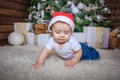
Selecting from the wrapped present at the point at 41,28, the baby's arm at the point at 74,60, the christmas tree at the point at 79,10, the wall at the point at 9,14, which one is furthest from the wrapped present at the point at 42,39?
the baby's arm at the point at 74,60

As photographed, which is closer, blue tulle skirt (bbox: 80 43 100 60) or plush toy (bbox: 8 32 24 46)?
blue tulle skirt (bbox: 80 43 100 60)

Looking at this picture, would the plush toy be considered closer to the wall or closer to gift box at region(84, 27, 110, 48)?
the wall

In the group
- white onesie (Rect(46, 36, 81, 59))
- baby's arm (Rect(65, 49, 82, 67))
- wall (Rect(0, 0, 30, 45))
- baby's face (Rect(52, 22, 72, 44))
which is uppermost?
wall (Rect(0, 0, 30, 45))

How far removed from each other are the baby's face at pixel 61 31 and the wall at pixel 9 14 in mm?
1533

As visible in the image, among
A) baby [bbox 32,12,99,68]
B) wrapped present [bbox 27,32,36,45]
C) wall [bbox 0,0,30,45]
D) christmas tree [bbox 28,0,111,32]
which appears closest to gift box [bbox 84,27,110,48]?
christmas tree [bbox 28,0,111,32]

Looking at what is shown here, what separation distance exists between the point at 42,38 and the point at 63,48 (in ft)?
3.94

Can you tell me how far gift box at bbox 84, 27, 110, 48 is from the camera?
8.34ft

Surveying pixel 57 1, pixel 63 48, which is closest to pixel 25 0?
pixel 57 1

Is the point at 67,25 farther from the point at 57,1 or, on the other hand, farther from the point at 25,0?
the point at 25,0

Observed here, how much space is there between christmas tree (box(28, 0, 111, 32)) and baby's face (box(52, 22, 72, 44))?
118 cm

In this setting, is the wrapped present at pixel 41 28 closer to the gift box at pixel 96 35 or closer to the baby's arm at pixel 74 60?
the gift box at pixel 96 35

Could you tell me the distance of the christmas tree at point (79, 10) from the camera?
2.61 metres

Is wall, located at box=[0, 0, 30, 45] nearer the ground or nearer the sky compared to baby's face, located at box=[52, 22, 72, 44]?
nearer the sky

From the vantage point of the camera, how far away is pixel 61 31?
134cm
